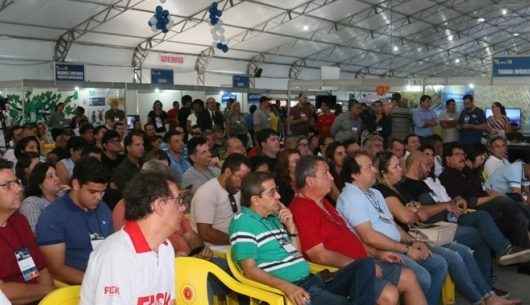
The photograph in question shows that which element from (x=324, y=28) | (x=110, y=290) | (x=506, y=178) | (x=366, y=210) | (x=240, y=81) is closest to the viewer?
(x=110, y=290)

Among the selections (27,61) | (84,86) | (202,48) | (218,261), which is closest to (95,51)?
(27,61)

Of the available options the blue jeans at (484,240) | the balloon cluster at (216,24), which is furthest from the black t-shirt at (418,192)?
the balloon cluster at (216,24)

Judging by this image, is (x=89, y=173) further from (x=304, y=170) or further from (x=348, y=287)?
(x=348, y=287)

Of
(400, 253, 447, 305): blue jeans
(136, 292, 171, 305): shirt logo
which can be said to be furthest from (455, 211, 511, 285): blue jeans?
(136, 292, 171, 305): shirt logo

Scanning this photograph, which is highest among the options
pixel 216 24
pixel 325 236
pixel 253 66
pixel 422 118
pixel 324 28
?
pixel 324 28

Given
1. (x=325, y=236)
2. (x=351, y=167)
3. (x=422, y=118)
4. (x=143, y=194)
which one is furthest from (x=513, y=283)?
(x=422, y=118)

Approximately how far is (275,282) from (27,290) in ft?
3.70

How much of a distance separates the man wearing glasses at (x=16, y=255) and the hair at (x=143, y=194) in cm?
78

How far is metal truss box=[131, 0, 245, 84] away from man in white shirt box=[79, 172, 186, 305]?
49.5ft

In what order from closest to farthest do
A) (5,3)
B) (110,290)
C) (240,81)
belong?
(110,290), (5,3), (240,81)

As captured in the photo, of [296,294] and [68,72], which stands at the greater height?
[68,72]

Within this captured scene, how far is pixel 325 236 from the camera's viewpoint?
344 cm

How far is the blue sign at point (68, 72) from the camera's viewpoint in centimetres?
1611

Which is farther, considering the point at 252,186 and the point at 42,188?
the point at 42,188
